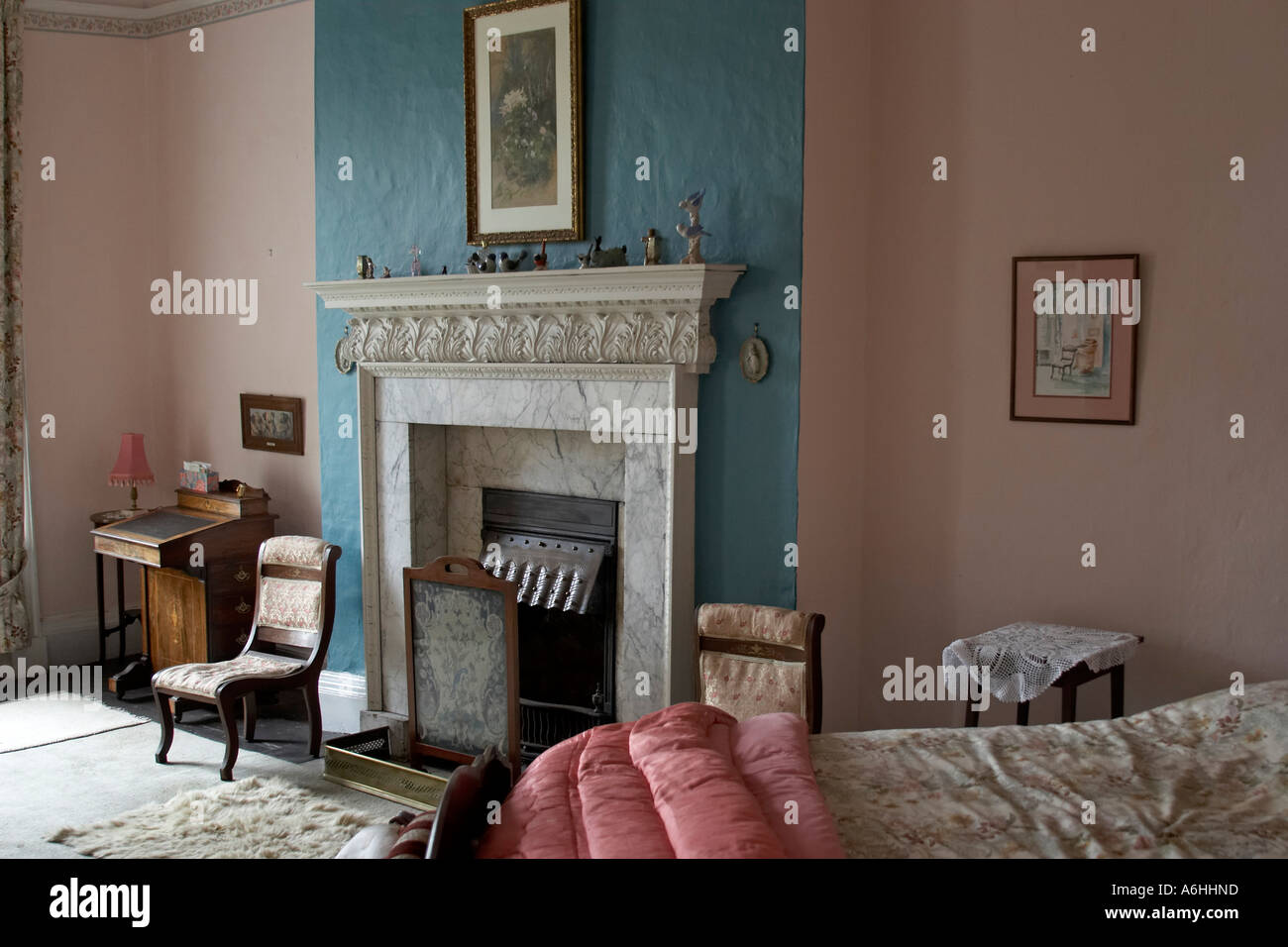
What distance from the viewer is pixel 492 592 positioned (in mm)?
4332

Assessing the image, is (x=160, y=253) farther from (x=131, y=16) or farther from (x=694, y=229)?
(x=694, y=229)

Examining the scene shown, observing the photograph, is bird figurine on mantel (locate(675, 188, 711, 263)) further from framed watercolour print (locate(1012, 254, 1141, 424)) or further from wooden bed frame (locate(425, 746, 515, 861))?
wooden bed frame (locate(425, 746, 515, 861))

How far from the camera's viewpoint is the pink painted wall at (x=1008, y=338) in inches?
148

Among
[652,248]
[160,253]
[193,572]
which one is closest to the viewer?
[652,248]

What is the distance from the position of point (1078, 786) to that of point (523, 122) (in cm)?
349

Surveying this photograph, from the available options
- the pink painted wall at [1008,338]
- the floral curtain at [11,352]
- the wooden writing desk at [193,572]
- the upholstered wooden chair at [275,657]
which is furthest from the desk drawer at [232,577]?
the pink painted wall at [1008,338]

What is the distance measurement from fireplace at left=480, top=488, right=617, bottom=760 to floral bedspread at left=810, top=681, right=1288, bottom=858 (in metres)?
1.85

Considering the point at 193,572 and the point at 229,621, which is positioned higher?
the point at 193,572

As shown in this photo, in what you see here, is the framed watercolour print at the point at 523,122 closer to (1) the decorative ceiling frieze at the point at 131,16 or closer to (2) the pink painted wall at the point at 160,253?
(2) the pink painted wall at the point at 160,253

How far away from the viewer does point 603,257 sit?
4523mm

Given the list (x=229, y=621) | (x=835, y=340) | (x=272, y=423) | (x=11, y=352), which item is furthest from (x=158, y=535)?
(x=835, y=340)

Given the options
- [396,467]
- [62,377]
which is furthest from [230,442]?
[396,467]

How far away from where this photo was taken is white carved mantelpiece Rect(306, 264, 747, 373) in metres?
4.35
